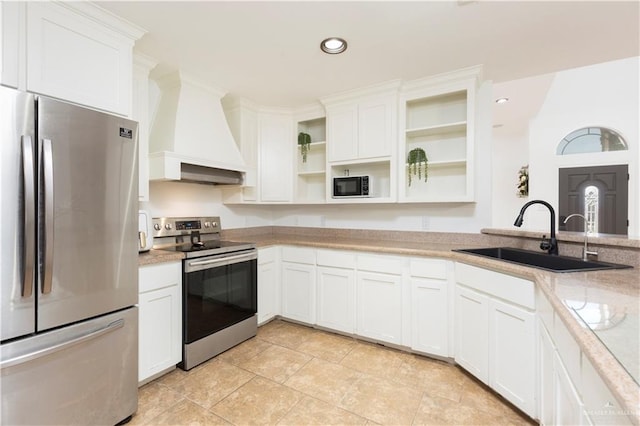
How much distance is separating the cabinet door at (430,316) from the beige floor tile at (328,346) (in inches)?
22.8

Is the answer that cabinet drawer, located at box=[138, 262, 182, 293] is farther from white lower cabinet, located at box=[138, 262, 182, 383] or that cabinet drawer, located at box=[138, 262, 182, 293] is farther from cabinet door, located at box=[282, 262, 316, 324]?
cabinet door, located at box=[282, 262, 316, 324]

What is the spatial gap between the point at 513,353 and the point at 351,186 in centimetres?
192

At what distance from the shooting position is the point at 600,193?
15.8ft

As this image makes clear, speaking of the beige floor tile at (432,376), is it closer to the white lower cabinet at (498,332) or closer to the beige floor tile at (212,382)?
the white lower cabinet at (498,332)

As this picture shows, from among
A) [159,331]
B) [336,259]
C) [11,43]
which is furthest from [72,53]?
[336,259]

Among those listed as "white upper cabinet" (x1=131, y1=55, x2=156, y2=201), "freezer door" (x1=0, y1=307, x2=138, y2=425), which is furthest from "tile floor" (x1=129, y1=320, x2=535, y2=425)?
"white upper cabinet" (x1=131, y1=55, x2=156, y2=201)

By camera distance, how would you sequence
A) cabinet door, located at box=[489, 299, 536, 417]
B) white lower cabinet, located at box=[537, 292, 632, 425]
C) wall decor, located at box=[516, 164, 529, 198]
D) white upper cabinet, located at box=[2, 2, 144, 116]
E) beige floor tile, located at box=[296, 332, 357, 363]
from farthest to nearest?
wall decor, located at box=[516, 164, 529, 198], beige floor tile, located at box=[296, 332, 357, 363], cabinet door, located at box=[489, 299, 536, 417], white upper cabinet, located at box=[2, 2, 144, 116], white lower cabinet, located at box=[537, 292, 632, 425]

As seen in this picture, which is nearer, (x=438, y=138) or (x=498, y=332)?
(x=498, y=332)

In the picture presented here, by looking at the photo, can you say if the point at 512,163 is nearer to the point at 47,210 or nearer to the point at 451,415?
the point at 451,415

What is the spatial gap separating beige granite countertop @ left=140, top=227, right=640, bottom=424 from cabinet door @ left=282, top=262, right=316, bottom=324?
0.27 metres

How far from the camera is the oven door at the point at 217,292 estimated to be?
2.20 m

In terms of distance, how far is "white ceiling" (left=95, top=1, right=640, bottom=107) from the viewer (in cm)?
172

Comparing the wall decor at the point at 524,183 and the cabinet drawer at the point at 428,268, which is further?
the wall decor at the point at 524,183

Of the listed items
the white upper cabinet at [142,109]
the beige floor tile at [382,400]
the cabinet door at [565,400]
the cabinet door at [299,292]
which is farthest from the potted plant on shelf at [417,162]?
the white upper cabinet at [142,109]
